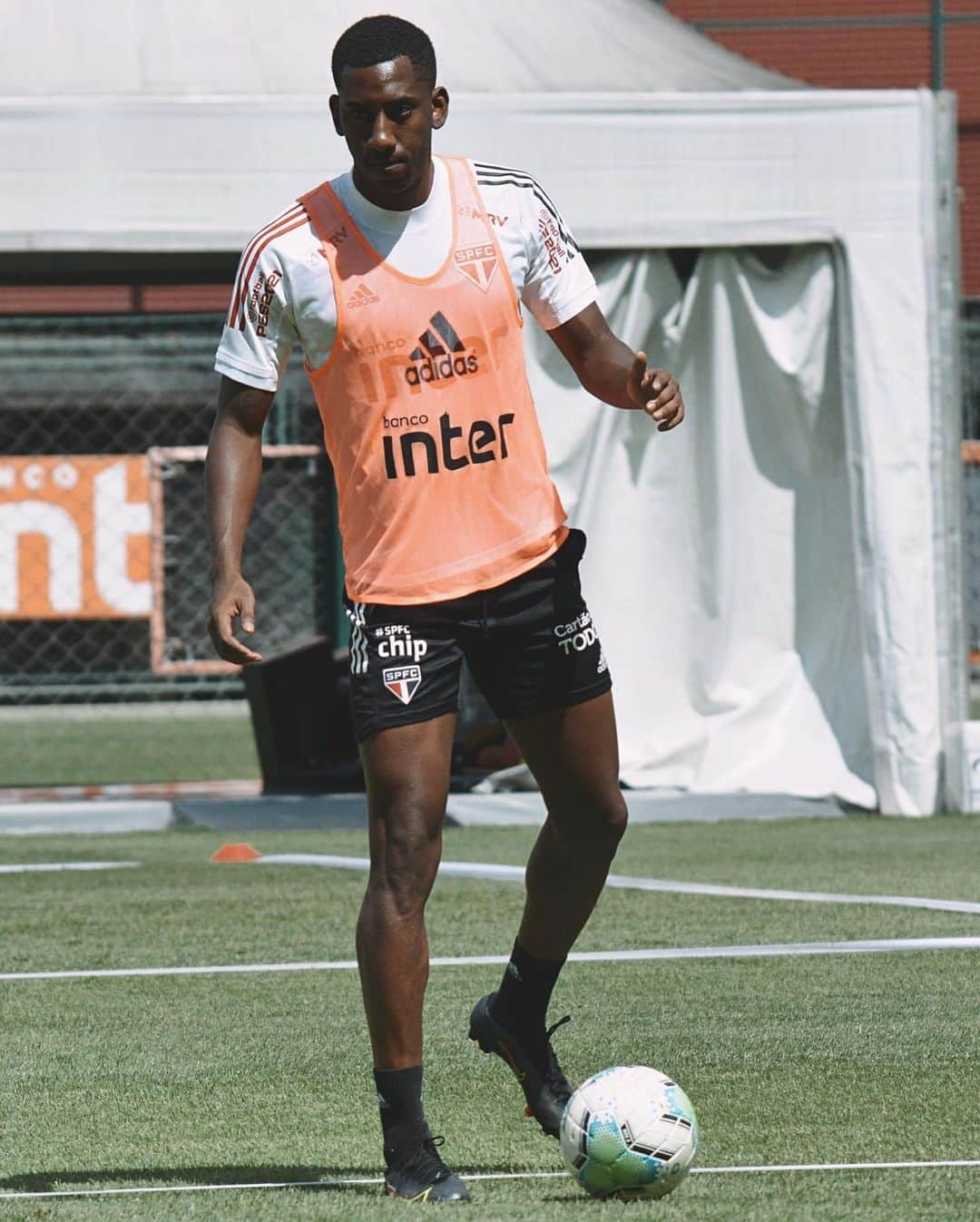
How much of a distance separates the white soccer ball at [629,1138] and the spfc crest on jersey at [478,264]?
1396 millimetres

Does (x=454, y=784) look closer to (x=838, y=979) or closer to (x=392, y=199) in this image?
(x=838, y=979)

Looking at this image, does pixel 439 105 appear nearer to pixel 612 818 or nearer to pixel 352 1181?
pixel 612 818

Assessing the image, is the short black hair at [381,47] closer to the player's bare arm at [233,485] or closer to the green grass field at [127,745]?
the player's bare arm at [233,485]

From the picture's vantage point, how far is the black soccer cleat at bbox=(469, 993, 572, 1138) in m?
4.00

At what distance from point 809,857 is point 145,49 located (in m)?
4.50

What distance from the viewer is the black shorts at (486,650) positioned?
3.79 meters

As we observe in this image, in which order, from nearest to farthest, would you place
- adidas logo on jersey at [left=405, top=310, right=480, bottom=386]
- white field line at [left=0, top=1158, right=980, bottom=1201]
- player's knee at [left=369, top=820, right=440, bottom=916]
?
white field line at [left=0, top=1158, right=980, bottom=1201] → player's knee at [left=369, top=820, right=440, bottom=916] → adidas logo on jersey at [left=405, top=310, right=480, bottom=386]

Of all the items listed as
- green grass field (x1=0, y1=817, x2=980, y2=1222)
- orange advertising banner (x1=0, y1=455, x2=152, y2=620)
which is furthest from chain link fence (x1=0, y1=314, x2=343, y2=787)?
green grass field (x1=0, y1=817, x2=980, y2=1222)

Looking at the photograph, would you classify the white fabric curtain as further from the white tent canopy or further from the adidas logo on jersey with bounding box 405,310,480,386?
the adidas logo on jersey with bounding box 405,310,480,386

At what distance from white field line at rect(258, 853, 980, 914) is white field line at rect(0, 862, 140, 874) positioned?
1.76 feet

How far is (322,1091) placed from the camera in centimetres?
444

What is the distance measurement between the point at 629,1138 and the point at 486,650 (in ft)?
2.96

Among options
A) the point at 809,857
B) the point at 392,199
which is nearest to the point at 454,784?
the point at 809,857

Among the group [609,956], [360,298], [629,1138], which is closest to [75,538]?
[609,956]
